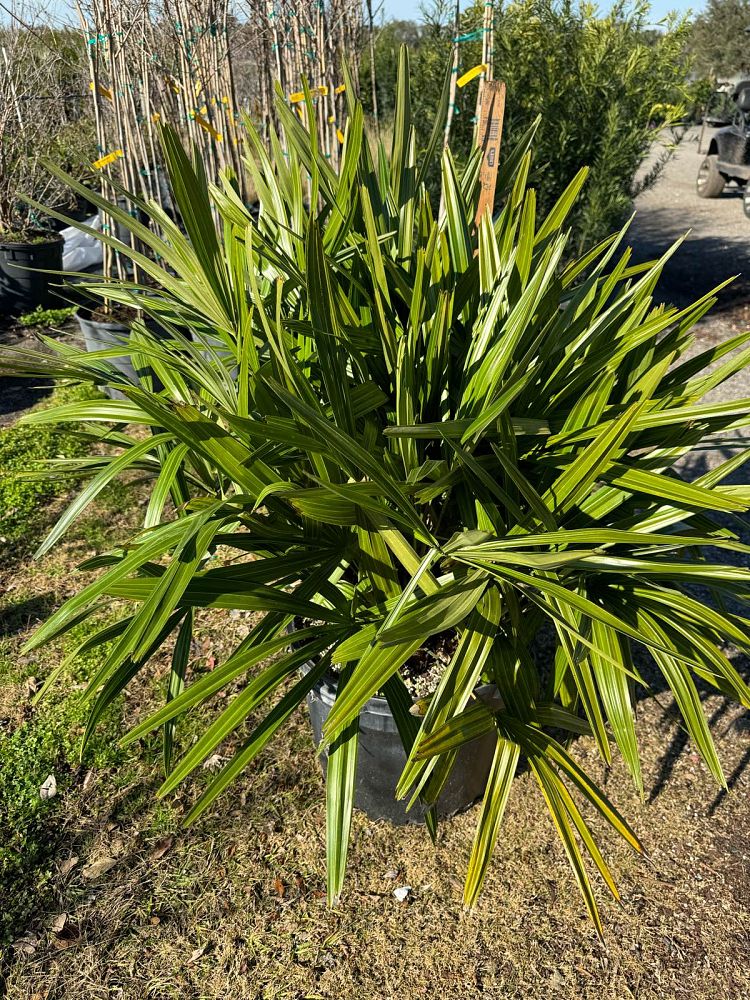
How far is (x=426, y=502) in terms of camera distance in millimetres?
1275

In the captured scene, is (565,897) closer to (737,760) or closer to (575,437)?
(737,760)

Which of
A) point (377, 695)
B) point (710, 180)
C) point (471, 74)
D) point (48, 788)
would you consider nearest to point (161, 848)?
point (48, 788)

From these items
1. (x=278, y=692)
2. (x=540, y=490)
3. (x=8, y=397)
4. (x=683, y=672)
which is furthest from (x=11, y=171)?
(x=683, y=672)

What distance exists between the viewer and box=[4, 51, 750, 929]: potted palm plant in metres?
1.04

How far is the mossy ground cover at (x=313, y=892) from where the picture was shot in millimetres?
1286

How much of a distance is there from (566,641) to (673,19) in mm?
4261

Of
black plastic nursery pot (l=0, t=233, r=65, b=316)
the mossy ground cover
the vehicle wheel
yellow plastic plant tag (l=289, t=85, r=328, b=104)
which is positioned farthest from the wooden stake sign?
the vehicle wheel

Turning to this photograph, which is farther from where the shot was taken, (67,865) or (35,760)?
(35,760)

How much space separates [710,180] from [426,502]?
9170mm

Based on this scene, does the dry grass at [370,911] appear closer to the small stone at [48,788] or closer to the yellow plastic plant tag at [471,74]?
the small stone at [48,788]

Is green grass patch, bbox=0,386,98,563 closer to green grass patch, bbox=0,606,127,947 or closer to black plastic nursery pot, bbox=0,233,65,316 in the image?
green grass patch, bbox=0,606,127,947

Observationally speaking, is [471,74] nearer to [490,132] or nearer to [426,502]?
[490,132]

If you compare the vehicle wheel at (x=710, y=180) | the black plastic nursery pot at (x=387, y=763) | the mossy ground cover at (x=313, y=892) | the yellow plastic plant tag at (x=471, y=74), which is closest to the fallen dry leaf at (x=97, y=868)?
the mossy ground cover at (x=313, y=892)

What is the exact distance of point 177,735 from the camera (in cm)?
176
